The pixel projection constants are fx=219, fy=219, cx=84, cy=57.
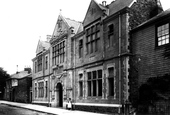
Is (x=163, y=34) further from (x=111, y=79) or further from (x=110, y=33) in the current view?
(x=111, y=79)

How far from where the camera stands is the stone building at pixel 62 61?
24.4 meters

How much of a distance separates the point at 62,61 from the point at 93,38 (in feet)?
22.9

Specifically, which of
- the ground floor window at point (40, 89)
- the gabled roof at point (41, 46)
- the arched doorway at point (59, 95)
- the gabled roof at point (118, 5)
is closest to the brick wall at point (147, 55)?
the gabled roof at point (118, 5)

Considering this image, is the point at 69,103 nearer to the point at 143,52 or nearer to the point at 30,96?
the point at 143,52

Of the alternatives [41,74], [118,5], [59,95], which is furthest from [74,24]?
[41,74]

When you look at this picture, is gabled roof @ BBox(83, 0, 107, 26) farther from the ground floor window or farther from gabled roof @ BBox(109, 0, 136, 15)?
the ground floor window

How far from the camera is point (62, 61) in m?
26.4

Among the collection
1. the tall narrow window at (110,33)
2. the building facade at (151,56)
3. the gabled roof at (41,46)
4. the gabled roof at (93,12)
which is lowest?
the building facade at (151,56)

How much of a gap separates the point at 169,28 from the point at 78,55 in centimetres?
1104

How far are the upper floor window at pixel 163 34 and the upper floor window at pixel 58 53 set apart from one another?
45.2 ft

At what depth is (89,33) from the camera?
21.3 m

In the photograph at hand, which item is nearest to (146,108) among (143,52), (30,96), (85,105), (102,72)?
(143,52)

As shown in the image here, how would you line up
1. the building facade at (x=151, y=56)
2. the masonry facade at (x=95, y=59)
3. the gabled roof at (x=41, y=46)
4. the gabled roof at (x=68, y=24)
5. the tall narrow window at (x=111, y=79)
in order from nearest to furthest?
the building facade at (x=151, y=56) < the masonry facade at (x=95, y=59) < the tall narrow window at (x=111, y=79) < the gabled roof at (x=68, y=24) < the gabled roof at (x=41, y=46)

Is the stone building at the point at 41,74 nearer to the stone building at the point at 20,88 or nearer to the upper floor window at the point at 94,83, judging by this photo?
the stone building at the point at 20,88
